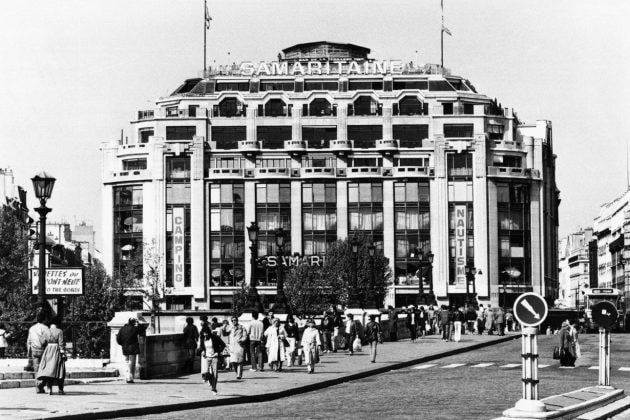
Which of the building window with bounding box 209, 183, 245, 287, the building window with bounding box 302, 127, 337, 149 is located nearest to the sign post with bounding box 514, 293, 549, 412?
the building window with bounding box 209, 183, 245, 287

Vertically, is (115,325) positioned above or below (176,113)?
below

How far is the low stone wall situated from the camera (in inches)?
1362

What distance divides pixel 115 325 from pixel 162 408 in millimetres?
8447

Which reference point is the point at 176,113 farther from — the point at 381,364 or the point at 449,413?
the point at 449,413

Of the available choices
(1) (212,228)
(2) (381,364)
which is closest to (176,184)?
(1) (212,228)

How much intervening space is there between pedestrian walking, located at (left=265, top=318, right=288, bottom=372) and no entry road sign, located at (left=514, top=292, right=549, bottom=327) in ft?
55.2

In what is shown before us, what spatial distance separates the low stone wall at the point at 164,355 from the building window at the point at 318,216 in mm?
97158

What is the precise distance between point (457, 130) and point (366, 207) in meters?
12.4

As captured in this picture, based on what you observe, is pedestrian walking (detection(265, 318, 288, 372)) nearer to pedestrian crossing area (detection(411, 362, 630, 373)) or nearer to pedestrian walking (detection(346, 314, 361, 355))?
pedestrian crossing area (detection(411, 362, 630, 373))

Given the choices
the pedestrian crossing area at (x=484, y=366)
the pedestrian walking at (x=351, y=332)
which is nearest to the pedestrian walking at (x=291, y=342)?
the pedestrian crossing area at (x=484, y=366)

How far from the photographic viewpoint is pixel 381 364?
43.1 metres

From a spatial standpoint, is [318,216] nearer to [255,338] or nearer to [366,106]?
[366,106]

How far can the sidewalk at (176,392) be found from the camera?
976 inches

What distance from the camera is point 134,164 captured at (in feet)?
451
